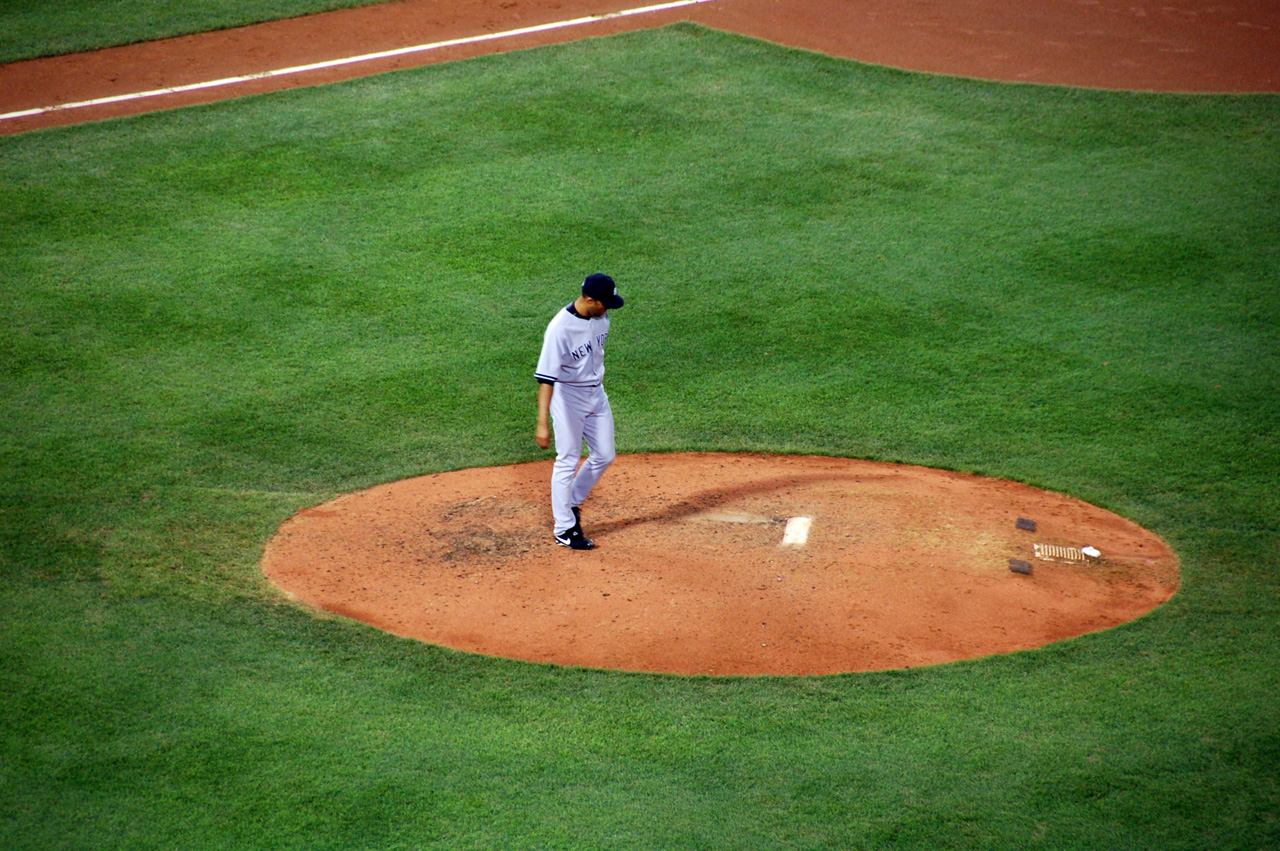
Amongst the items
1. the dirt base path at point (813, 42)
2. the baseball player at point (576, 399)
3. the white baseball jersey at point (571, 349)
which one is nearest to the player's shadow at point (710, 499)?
the baseball player at point (576, 399)

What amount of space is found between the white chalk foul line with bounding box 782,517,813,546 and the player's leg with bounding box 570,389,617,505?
1226mm

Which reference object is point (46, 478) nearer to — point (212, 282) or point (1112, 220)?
point (212, 282)

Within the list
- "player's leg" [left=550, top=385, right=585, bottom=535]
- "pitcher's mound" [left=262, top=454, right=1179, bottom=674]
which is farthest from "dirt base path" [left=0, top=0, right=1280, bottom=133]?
"player's leg" [left=550, top=385, right=585, bottom=535]

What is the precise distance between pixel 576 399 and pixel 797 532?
1666mm

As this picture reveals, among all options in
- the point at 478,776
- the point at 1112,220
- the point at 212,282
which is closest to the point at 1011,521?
the point at 478,776

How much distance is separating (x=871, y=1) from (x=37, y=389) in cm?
1346

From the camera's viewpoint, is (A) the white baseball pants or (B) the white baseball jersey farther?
(A) the white baseball pants

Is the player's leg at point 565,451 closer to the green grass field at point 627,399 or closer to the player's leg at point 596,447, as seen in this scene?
→ the player's leg at point 596,447

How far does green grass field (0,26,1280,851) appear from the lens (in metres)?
5.00

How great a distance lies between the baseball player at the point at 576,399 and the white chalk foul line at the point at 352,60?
383 inches

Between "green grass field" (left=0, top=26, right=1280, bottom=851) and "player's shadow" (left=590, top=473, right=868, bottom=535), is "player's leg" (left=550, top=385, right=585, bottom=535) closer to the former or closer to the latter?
"player's shadow" (left=590, top=473, right=868, bottom=535)

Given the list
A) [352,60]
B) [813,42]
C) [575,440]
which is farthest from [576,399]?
[813,42]

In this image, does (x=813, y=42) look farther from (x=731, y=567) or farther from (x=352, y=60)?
(x=731, y=567)

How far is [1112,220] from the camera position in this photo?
38.1 feet
